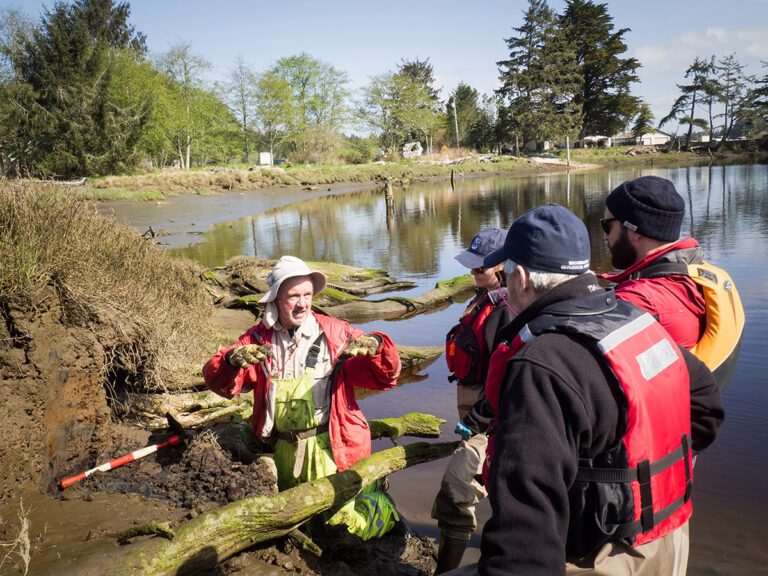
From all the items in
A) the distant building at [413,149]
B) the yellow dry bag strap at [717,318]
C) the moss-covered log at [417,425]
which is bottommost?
the moss-covered log at [417,425]

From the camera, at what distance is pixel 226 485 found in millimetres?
4453

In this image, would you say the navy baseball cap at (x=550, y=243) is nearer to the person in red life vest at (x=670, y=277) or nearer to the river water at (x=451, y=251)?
the person in red life vest at (x=670, y=277)

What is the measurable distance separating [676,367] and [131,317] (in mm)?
5405

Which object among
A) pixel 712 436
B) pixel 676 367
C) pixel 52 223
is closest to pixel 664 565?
pixel 712 436

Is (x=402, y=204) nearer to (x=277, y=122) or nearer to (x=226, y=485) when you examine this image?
(x=277, y=122)

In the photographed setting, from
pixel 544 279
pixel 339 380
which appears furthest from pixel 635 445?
pixel 339 380

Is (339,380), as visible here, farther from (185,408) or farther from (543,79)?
(543,79)

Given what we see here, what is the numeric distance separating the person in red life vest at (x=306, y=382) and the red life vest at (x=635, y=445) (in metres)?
1.96

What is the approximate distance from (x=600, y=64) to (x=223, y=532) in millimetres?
81539

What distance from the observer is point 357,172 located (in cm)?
5788

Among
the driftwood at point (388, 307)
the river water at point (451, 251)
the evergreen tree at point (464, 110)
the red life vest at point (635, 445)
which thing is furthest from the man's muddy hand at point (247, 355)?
the evergreen tree at point (464, 110)

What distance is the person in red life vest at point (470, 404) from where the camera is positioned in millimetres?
3555

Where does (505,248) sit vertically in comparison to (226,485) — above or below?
above

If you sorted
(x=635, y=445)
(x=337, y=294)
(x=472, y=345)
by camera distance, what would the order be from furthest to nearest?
(x=337, y=294) → (x=472, y=345) → (x=635, y=445)
